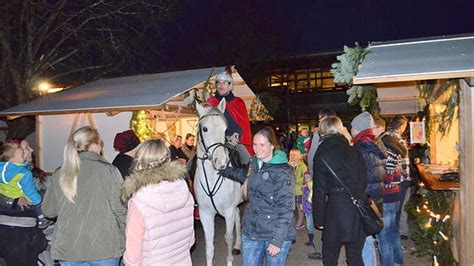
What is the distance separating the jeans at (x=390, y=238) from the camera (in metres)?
5.34

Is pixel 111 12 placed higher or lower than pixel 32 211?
higher

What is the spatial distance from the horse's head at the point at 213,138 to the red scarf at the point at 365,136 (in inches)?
68.1

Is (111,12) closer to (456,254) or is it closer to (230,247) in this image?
(230,247)

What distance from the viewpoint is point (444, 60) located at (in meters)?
4.62

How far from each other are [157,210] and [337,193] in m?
1.91

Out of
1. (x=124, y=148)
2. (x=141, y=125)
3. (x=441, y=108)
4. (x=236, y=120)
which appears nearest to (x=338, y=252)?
(x=124, y=148)

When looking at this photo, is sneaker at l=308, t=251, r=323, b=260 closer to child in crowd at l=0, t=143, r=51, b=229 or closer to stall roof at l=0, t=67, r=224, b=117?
stall roof at l=0, t=67, r=224, b=117

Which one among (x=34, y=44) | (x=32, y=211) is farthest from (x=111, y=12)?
(x=32, y=211)

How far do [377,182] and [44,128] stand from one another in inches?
374

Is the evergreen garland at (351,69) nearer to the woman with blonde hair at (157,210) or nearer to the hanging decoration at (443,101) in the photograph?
the hanging decoration at (443,101)

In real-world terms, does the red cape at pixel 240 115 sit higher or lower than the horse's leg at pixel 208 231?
higher

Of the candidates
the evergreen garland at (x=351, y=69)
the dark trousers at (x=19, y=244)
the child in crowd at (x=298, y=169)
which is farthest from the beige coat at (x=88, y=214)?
the child in crowd at (x=298, y=169)


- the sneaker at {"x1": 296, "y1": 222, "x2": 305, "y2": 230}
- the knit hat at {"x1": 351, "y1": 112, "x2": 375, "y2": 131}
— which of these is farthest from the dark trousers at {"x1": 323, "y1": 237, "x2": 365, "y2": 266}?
the sneaker at {"x1": 296, "y1": 222, "x2": 305, "y2": 230}

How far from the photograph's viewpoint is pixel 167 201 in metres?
3.14
